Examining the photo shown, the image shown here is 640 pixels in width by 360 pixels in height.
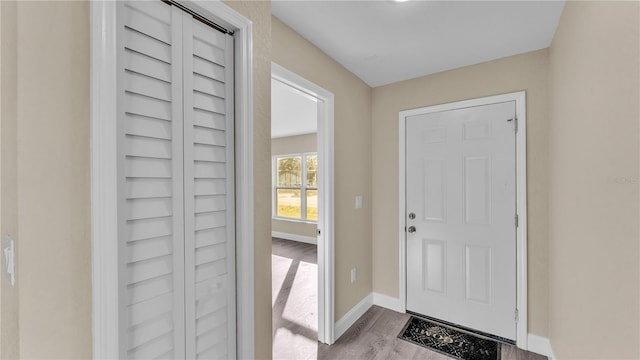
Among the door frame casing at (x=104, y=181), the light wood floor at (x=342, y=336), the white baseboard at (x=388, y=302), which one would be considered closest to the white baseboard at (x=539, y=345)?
the light wood floor at (x=342, y=336)

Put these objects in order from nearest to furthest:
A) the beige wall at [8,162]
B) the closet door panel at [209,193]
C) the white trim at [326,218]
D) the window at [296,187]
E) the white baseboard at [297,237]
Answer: the beige wall at [8,162], the closet door panel at [209,193], the white trim at [326,218], the white baseboard at [297,237], the window at [296,187]

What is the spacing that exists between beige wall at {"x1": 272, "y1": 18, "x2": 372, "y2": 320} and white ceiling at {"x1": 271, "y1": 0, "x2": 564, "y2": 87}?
0.44 ft

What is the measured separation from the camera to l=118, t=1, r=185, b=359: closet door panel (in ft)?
2.21

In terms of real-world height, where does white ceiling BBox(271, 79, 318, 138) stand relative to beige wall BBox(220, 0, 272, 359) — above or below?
above

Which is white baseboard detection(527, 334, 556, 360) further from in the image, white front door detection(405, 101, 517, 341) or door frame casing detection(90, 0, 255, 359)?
door frame casing detection(90, 0, 255, 359)

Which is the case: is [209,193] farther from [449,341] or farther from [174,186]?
[449,341]

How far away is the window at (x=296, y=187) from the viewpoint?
582 centimetres

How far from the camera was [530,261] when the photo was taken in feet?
6.78

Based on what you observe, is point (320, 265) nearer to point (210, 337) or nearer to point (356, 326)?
point (356, 326)

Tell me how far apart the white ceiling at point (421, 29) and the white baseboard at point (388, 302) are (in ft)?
7.19

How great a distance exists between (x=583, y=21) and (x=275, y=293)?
3299 millimetres

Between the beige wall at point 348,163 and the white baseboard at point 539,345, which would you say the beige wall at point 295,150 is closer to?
the beige wall at point 348,163

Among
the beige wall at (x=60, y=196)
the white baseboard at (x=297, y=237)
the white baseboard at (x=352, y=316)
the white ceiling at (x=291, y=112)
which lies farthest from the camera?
the white baseboard at (x=297, y=237)

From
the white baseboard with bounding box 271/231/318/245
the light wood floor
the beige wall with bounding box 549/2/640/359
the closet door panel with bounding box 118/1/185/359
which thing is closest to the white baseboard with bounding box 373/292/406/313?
the light wood floor
